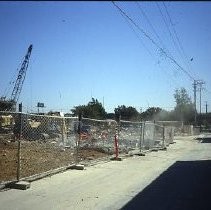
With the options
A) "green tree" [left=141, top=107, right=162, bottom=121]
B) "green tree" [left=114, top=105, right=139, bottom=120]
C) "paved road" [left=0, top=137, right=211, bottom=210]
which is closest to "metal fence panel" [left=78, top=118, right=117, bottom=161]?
"paved road" [left=0, top=137, right=211, bottom=210]

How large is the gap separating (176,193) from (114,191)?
1578mm

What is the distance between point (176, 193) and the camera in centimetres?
988

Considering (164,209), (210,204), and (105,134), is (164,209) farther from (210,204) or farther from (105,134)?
(105,134)

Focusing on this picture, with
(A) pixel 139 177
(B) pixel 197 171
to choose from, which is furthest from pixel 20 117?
(B) pixel 197 171

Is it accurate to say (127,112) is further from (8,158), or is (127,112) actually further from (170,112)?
(8,158)

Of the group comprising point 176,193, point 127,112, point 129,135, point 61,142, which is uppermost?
point 127,112

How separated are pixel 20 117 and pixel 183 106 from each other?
4299 inches

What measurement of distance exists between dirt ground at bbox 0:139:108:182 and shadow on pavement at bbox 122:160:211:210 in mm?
3677

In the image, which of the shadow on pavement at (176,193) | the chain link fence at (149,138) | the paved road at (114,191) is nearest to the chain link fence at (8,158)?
the paved road at (114,191)

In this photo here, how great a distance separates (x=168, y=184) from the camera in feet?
37.0

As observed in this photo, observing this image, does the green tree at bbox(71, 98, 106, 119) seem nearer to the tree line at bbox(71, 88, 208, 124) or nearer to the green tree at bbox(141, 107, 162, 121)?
the tree line at bbox(71, 88, 208, 124)

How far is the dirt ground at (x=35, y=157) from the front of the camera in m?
12.1

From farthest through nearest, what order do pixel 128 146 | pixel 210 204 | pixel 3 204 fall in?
pixel 128 146 < pixel 210 204 < pixel 3 204

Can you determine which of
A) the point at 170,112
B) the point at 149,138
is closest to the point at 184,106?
the point at 170,112
